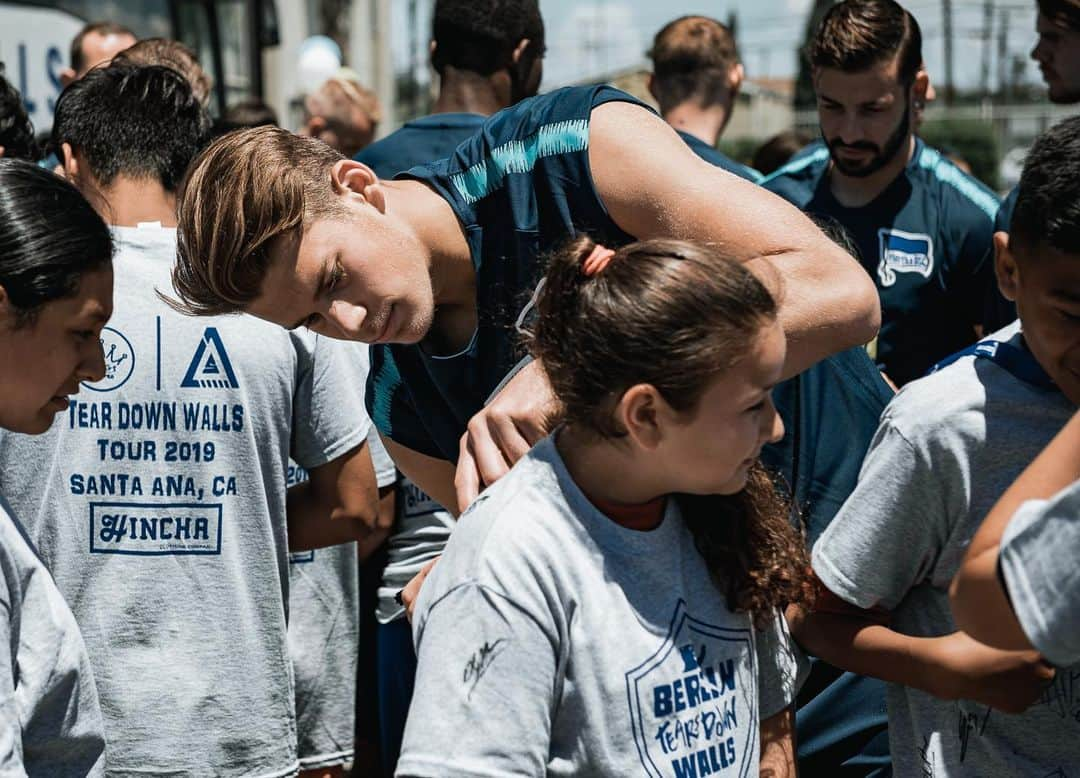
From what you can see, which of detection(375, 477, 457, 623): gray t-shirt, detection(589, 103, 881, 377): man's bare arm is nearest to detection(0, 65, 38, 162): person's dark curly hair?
detection(375, 477, 457, 623): gray t-shirt

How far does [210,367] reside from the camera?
274 centimetres

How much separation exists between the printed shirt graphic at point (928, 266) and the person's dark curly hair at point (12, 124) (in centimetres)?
199

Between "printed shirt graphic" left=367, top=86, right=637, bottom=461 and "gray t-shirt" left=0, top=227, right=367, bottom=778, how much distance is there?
521 millimetres

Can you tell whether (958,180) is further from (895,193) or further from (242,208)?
(242,208)

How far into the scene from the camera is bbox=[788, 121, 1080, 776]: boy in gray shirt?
1.80 meters

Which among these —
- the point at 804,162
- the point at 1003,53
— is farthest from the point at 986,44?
the point at 804,162

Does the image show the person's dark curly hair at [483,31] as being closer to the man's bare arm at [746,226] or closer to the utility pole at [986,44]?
the man's bare arm at [746,226]

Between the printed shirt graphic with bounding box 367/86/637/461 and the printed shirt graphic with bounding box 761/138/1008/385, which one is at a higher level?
the printed shirt graphic with bounding box 367/86/637/461

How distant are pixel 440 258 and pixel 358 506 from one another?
37.2 inches

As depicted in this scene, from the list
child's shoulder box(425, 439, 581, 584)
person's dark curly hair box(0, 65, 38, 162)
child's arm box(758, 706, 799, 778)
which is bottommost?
child's arm box(758, 706, 799, 778)

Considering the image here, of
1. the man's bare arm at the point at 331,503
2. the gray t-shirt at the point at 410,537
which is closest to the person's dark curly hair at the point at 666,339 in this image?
the man's bare arm at the point at 331,503

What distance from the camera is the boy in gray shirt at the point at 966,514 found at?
1800 millimetres

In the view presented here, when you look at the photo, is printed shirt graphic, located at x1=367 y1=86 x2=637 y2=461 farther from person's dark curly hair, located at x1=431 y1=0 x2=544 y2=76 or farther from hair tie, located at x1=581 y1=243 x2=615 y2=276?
person's dark curly hair, located at x1=431 y1=0 x2=544 y2=76
